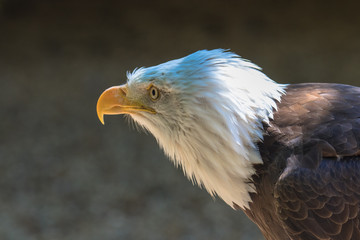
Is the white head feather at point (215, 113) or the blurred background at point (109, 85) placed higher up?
the white head feather at point (215, 113)

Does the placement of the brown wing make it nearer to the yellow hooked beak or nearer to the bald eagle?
the bald eagle

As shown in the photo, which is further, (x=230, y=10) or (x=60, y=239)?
(x=230, y=10)

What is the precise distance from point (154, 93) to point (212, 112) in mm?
296

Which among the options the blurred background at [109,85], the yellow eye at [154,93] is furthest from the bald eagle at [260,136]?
the blurred background at [109,85]

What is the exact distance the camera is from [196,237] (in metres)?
4.42

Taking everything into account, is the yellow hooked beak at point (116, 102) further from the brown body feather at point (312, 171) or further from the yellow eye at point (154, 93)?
the brown body feather at point (312, 171)

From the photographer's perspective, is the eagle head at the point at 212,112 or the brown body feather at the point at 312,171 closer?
the brown body feather at the point at 312,171

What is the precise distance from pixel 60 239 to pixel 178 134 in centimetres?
263

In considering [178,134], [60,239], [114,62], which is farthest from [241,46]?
[178,134]

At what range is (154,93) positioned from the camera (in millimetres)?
2248

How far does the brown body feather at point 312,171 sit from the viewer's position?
6.46 ft

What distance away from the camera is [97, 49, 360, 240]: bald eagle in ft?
6.51

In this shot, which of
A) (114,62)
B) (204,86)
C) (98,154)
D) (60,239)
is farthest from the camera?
(114,62)

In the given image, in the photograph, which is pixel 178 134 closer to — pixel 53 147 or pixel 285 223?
pixel 285 223
